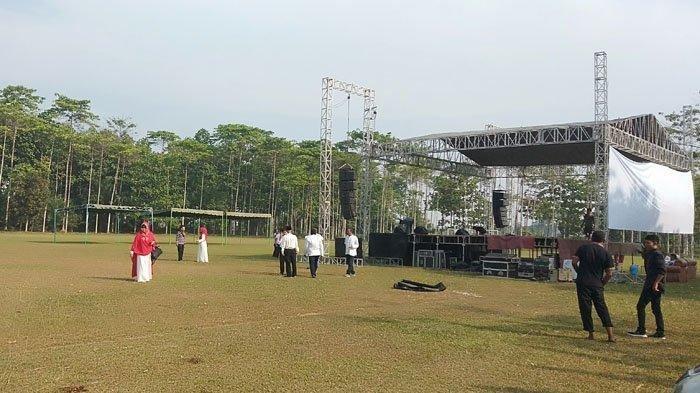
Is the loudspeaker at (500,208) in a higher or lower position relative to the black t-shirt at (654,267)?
higher

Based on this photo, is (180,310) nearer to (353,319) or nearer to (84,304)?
(84,304)

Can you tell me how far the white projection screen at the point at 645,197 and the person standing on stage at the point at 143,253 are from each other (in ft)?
49.3

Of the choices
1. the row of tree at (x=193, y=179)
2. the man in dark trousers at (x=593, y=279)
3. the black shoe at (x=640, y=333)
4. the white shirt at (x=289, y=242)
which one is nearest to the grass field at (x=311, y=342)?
the black shoe at (x=640, y=333)

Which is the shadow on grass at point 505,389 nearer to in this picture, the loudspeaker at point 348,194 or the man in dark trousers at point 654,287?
the man in dark trousers at point 654,287

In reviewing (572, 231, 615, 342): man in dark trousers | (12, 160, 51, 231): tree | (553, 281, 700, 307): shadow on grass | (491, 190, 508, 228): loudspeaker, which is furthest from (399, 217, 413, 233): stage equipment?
(12, 160, 51, 231): tree

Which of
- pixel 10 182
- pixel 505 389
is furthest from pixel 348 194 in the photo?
pixel 10 182

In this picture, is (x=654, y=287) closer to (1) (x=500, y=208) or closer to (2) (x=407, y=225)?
(2) (x=407, y=225)

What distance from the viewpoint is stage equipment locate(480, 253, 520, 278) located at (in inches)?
810

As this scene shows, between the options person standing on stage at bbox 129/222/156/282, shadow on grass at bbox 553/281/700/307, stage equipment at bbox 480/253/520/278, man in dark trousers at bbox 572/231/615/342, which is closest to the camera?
man in dark trousers at bbox 572/231/615/342

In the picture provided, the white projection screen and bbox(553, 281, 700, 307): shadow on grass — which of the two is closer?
bbox(553, 281, 700, 307): shadow on grass

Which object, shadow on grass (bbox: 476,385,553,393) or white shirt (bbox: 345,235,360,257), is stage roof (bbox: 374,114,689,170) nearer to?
white shirt (bbox: 345,235,360,257)

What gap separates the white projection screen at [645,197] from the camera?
847 inches

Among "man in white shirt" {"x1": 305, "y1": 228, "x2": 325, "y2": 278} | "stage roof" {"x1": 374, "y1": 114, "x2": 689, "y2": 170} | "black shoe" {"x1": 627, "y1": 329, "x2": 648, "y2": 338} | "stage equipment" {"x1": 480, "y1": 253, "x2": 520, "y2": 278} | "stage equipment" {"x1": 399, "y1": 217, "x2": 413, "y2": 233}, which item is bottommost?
"black shoe" {"x1": 627, "y1": 329, "x2": 648, "y2": 338}

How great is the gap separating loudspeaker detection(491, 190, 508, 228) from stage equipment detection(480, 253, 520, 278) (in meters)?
10.5
